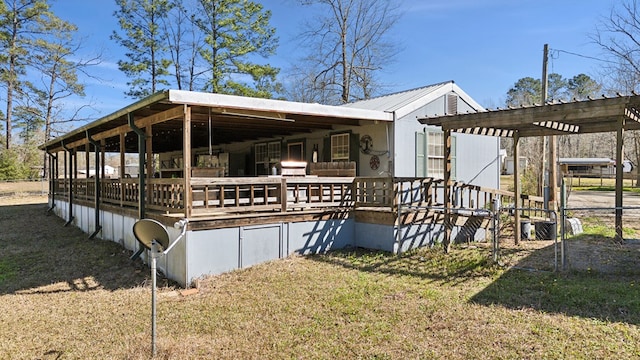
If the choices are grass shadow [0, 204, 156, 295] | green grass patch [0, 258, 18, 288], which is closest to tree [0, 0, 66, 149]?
grass shadow [0, 204, 156, 295]

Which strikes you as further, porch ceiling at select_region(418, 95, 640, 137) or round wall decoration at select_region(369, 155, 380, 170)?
round wall decoration at select_region(369, 155, 380, 170)

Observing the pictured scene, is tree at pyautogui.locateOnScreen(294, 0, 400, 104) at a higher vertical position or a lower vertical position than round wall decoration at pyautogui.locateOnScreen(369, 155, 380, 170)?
higher

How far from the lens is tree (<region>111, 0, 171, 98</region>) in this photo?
74.3 ft

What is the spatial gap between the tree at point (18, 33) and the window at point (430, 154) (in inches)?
928

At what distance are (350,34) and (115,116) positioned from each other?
17.5 m

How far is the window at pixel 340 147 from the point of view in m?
10.4

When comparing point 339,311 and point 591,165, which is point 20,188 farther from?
point 591,165

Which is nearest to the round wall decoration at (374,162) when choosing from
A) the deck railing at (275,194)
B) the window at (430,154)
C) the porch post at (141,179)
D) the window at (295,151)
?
the deck railing at (275,194)

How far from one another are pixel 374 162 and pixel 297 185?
259 centimetres

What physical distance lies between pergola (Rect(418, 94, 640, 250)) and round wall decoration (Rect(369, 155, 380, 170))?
2.03 m

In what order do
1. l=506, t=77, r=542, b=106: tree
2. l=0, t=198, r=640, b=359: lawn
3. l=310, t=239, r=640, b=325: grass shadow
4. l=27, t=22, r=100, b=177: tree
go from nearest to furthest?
l=0, t=198, r=640, b=359: lawn < l=310, t=239, r=640, b=325: grass shadow < l=27, t=22, r=100, b=177: tree < l=506, t=77, r=542, b=106: tree

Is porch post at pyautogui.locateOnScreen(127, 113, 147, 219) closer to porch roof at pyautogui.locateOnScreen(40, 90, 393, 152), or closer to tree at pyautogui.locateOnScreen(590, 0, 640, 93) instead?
porch roof at pyautogui.locateOnScreen(40, 90, 393, 152)

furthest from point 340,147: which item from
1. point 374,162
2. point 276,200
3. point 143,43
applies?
point 143,43

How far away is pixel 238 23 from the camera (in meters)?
23.2
